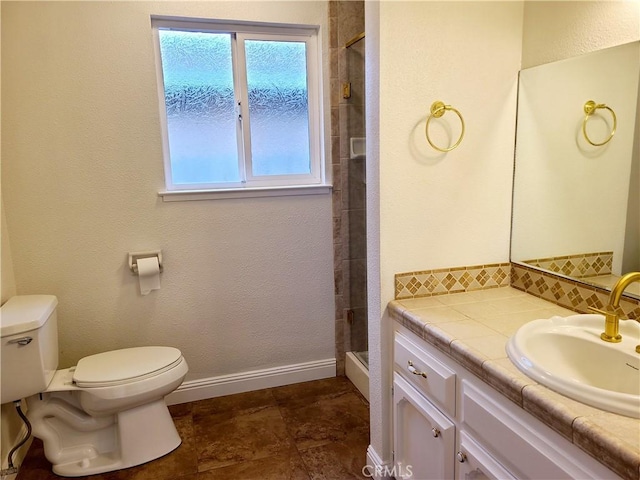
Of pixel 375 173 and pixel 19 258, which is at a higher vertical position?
pixel 375 173

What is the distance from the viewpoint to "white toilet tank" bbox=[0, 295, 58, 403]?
5.77 ft

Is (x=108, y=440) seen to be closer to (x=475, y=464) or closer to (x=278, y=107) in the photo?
(x=475, y=464)

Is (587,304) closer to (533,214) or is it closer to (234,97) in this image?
(533,214)

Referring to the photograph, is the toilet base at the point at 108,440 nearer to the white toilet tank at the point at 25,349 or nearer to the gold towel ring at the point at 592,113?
the white toilet tank at the point at 25,349

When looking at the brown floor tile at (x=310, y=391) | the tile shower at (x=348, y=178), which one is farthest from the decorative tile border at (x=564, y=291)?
the brown floor tile at (x=310, y=391)

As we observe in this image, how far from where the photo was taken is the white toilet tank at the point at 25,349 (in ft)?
5.77

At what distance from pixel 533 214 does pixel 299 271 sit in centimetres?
132

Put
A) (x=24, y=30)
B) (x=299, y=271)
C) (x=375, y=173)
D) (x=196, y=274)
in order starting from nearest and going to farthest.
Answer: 1. (x=375, y=173)
2. (x=24, y=30)
3. (x=196, y=274)
4. (x=299, y=271)

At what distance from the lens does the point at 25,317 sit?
181 centimetres

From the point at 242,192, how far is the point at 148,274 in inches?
25.5

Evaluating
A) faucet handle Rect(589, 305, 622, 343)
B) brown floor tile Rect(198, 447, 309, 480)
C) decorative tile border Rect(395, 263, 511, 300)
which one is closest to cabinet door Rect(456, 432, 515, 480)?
faucet handle Rect(589, 305, 622, 343)

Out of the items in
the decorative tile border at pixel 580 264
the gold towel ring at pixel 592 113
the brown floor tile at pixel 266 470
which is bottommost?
the brown floor tile at pixel 266 470

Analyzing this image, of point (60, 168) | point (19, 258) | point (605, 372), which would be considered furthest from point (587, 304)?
point (19, 258)

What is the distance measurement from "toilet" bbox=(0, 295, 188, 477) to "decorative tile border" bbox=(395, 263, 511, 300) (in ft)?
3.83
